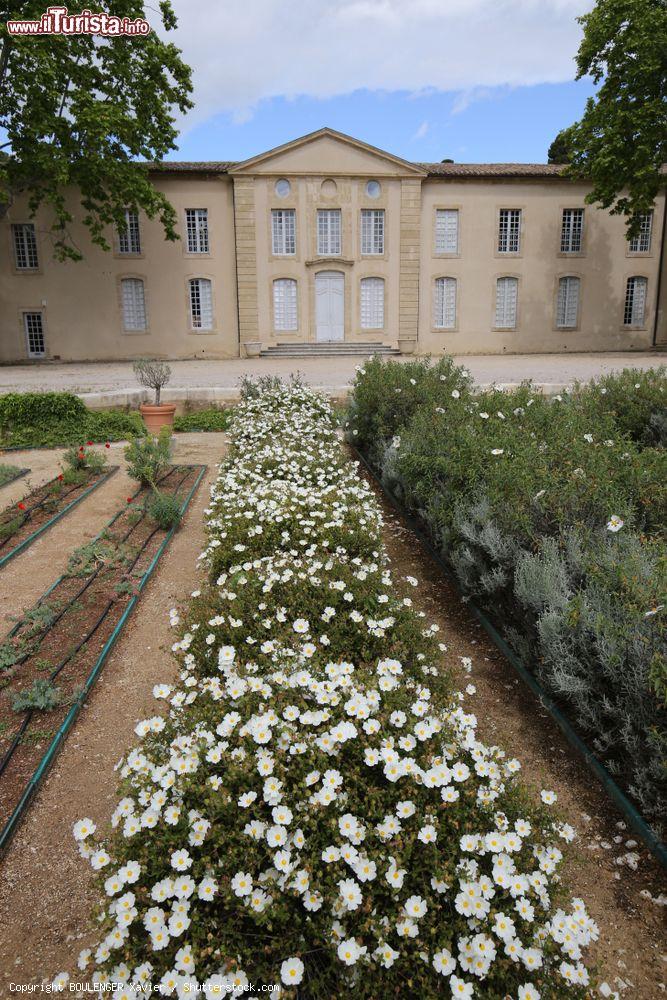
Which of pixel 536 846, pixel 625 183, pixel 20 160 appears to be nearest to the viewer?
pixel 536 846

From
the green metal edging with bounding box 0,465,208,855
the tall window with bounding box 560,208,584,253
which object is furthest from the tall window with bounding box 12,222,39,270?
the green metal edging with bounding box 0,465,208,855

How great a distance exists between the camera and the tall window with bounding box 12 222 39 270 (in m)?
22.7

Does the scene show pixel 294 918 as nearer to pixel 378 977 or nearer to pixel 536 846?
pixel 378 977

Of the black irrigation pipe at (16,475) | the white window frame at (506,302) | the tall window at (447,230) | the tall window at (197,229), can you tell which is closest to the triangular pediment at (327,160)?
the tall window at (447,230)

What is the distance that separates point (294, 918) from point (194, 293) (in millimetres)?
24479

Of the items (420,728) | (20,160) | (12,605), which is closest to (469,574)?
(420,728)

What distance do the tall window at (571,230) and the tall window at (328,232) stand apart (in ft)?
28.6

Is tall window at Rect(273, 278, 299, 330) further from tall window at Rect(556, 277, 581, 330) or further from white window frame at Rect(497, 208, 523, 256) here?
tall window at Rect(556, 277, 581, 330)

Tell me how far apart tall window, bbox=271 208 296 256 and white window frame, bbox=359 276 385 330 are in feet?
9.58

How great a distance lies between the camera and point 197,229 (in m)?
23.5

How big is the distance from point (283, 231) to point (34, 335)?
9699 mm

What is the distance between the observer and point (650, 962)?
206 centimetres

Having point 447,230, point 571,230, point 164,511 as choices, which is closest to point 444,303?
point 447,230

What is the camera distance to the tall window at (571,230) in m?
24.8
